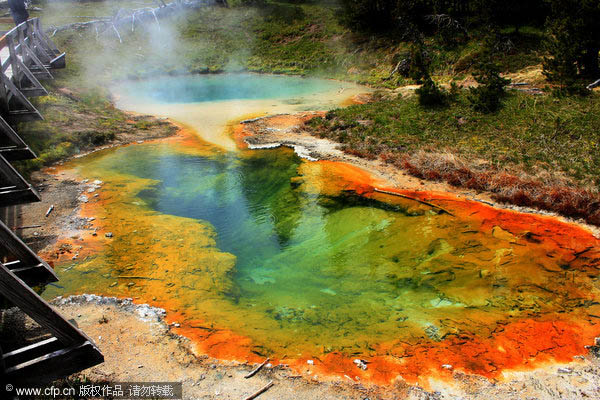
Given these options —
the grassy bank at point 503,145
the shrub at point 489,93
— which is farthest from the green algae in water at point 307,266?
the shrub at point 489,93

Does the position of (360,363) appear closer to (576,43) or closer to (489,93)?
(489,93)

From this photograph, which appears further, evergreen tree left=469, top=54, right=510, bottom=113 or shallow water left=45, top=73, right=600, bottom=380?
evergreen tree left=469, top=54, right=510, bottom=113

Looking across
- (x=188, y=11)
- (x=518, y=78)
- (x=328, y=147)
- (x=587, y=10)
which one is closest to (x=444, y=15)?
(x=518, y=78)

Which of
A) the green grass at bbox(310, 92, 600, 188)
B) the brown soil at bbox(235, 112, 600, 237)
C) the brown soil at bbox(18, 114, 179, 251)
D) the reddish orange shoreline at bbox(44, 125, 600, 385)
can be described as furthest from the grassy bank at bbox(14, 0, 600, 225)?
the reddish orange shoreline at bbox(44, 125, 600, 385)

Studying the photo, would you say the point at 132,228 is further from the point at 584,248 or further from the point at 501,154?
the point at 501,154

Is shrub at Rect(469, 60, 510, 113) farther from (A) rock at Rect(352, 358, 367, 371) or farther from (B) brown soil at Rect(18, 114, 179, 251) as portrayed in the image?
(B) brown soil at Rect(18, 114, 179, 251)

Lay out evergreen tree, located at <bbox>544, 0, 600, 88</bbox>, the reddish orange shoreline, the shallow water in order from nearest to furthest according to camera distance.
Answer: the reddish orange shoreline < the shallow water < evergreen tree, located at <bbox>544, 0, 600, 88</bbox>

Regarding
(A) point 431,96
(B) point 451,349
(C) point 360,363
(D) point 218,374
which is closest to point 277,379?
(D) point 218,374
